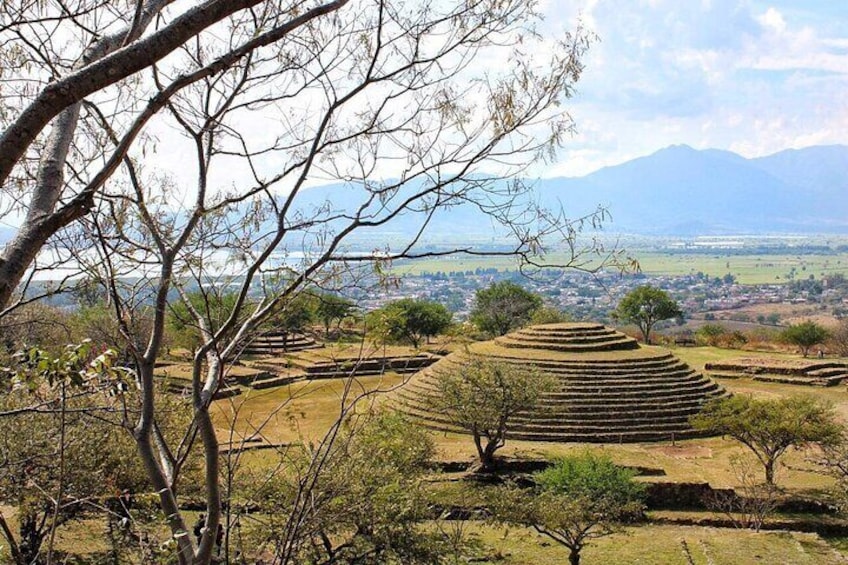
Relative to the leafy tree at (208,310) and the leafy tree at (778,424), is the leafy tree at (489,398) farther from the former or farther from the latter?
the leafy tree at (208,310)

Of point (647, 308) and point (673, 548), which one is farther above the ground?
point (647, 308)

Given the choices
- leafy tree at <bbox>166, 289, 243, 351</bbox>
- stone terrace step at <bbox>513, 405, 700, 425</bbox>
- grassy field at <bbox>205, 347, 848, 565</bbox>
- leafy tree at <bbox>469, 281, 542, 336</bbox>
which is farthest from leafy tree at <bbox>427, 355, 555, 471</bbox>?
leafy tree at <bbox>469, 281, 542, 336</bbox>

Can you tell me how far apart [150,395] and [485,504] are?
1454 cm

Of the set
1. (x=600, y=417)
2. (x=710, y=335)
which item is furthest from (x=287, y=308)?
(x=710, y=335)

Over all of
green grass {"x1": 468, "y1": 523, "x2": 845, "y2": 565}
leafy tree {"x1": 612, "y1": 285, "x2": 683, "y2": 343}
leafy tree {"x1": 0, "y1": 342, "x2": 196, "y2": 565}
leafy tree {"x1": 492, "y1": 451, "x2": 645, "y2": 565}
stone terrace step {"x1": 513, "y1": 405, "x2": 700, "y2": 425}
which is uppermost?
leafy tree {"x1": 0, "y1": 342, "x2": 196, "y2": 565}

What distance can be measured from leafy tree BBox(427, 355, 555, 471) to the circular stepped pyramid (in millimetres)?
2043

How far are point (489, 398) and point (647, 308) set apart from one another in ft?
118

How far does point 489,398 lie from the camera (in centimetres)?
2236

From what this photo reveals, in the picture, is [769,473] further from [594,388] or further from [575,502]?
[575,502]

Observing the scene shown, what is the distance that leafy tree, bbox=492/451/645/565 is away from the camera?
14.8 meters

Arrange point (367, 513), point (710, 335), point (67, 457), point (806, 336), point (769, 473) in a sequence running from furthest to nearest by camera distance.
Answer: point (710, 335) < point (806, 336) < point (769, 473) < point (67, 457) < point (367, 513)

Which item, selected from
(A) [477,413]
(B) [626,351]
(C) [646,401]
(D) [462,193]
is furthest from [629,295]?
(D) [462,193]

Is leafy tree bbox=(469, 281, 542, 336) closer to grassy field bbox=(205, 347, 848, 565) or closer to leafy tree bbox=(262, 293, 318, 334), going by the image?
grassy field bbox=(205, 347, 848, 565)

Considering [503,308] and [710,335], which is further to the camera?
[503,308]
